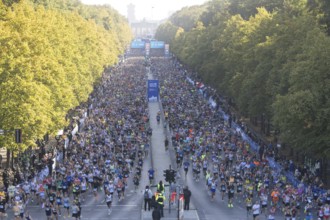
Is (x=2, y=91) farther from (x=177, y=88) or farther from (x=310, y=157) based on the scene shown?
(x=177, y=88)

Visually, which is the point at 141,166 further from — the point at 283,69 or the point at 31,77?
the point at 283,69

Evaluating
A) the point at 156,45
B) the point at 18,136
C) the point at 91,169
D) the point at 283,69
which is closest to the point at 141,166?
the point at 91,169

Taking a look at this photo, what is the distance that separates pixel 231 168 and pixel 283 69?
351 inches

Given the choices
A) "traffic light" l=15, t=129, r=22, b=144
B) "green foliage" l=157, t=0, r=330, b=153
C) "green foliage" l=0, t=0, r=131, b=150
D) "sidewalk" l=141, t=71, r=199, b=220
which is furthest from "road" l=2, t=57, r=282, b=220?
"green foliage" l=0, t=0, r=131, b=150

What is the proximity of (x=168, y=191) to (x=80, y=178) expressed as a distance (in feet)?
16.2

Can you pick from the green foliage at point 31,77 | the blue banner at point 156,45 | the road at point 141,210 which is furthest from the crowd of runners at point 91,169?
the blue banner at point 156,45

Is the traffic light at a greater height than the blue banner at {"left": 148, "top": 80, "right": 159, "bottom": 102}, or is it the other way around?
the traffic light

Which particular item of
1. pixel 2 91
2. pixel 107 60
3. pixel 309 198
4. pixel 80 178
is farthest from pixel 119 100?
pixel 309 198

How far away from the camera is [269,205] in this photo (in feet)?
107

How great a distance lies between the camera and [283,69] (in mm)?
44500

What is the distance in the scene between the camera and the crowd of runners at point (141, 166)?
101ft

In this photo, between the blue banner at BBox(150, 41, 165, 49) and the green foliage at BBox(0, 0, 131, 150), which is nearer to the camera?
the green foliage at BBox(0, 0, 131, 150)

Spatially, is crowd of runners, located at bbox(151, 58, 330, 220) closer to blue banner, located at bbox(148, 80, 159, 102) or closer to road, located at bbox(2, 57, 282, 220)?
road, located at bbox(2, 57, 282, 220)

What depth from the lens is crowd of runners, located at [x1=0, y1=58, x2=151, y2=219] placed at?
3055 centimetres
